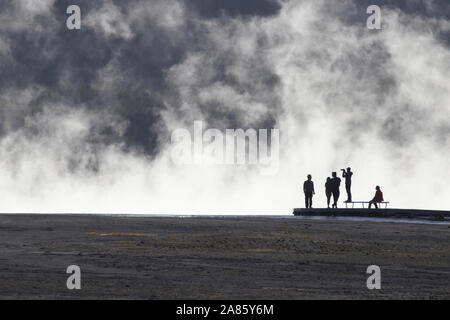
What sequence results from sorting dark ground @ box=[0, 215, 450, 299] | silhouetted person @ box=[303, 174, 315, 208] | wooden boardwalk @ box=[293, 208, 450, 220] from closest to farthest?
dark ground @ box=[0, 215, 450, 299] → wooden boardwalk @ box=[293, 208, 450, 220] → silhouetted person @ box=[303, 174, 315, 208]

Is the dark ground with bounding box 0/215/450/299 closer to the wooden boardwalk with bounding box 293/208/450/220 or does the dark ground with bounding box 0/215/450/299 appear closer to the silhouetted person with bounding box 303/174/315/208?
the wooden boardwalk with bounding box 293/208/450/220

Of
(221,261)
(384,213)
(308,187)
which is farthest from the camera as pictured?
(308,187)

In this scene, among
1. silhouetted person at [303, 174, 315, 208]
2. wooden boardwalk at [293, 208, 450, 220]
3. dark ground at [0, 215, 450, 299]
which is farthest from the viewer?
silhouetted person at [303, 174, 315, 208]

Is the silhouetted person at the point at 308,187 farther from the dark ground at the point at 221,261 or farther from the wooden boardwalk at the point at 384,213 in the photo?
the dark ground at the point at 221,261

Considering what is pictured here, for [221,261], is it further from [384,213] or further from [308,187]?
[308,187]

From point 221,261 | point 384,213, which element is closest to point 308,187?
point 384,213

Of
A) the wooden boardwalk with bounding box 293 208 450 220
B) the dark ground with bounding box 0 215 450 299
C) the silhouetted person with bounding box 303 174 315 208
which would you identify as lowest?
the dark ground with bounding box 0 215 450 299

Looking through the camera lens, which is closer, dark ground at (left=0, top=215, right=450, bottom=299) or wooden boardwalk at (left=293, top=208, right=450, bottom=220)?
dark ground at (left=0, top=215, right=450, bottom=299)

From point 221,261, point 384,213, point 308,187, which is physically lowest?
point 221,261

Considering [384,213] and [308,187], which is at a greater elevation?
[308,187]

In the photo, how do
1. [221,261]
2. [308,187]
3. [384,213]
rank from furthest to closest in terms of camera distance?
[308,187] < [384,213] < [221,261]

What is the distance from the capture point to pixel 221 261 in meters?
18.3

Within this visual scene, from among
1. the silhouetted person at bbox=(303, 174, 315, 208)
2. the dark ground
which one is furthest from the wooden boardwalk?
the dark ground

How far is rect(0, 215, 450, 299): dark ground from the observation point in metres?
14.0
